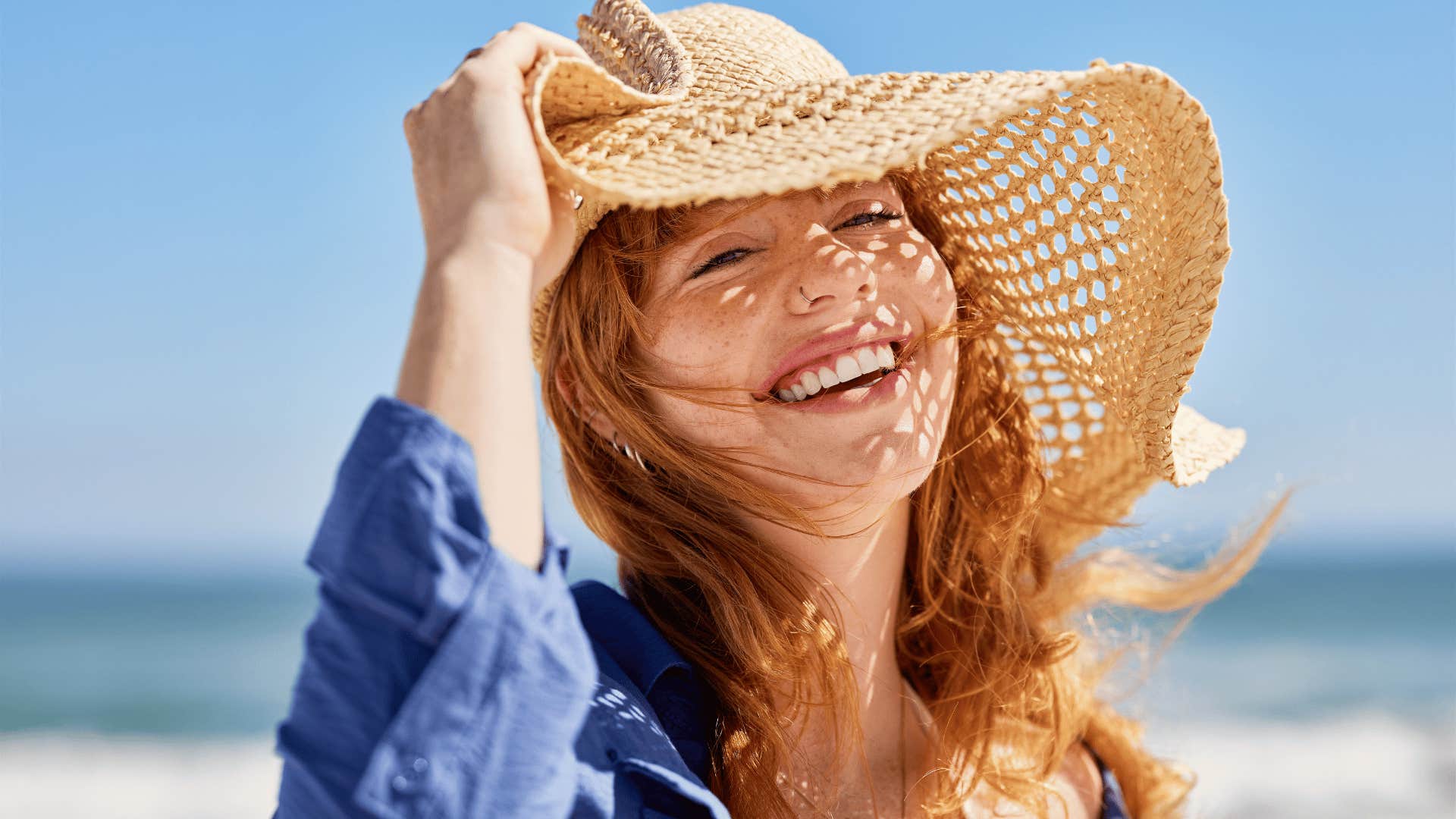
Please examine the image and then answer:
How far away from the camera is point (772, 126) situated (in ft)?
5.27

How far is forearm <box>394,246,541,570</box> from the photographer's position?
1.21 m

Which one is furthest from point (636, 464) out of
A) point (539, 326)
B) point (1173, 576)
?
point (1173, 576)

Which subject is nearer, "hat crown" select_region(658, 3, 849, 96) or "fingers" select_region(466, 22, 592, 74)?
"fingers" select_region(466, 22, 592, 74)

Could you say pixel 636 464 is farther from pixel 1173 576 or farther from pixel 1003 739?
pixel 1173 576

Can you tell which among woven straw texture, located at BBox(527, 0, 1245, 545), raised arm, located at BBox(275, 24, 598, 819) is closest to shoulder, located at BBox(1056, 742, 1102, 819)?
woven straw texture, located at BBox(527, 0, 1245, 545)

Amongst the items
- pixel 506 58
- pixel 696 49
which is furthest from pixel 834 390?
pixel 506 58

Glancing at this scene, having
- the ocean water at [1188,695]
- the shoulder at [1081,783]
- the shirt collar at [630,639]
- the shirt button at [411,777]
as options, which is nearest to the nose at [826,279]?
the shirt collar at [630,639]

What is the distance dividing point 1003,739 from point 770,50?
1366 mm

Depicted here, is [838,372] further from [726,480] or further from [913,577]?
[913,577]

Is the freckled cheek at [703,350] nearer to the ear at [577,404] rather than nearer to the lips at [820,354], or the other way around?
the lips at [820,354]

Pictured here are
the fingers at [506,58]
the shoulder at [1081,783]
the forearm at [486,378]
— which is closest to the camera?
the forearm at [486,378]

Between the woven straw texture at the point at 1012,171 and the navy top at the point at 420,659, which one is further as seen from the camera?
the woven straw texture at the point at 1012,171

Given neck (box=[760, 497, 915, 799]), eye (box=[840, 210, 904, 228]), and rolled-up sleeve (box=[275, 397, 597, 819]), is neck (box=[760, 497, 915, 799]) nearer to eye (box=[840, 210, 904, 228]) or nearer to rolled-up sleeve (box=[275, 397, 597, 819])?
eye (box=[840, 210, 904, 228])

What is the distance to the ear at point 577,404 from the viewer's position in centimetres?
198
